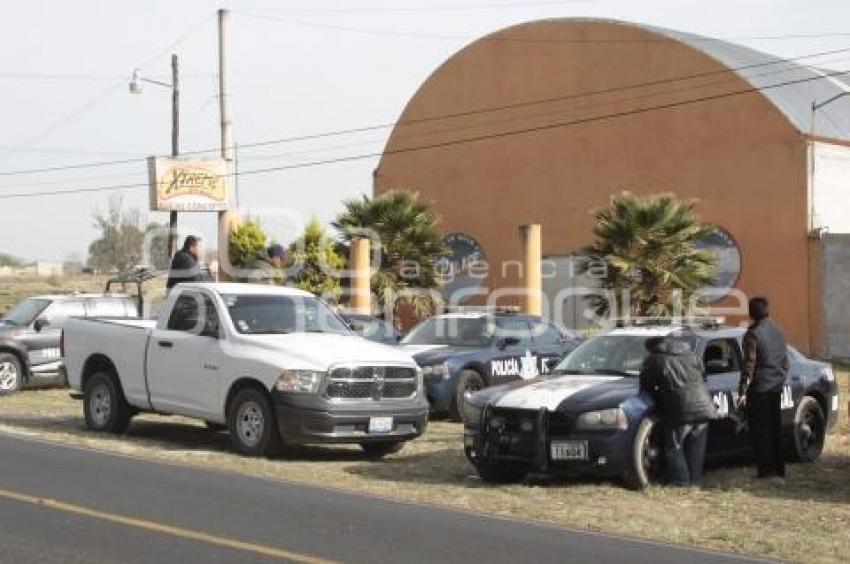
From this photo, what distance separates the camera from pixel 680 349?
35.3ft

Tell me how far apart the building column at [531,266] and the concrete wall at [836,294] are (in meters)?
6.60

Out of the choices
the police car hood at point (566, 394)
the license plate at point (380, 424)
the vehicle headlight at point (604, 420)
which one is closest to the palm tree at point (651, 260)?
Result: the license plate at point (380, 424)

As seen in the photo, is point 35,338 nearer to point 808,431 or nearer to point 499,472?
point 499,472

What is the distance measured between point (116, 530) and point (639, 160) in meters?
24.3

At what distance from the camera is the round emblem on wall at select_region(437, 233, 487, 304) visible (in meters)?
34.6

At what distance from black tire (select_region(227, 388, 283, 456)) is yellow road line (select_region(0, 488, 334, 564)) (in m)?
3.21

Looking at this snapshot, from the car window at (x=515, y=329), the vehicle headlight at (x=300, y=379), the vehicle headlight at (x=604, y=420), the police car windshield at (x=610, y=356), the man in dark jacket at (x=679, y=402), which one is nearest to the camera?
the vehicle headlight at (x=604, y=420)

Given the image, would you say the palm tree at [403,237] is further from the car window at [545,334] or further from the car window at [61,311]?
the car window at [545,334]

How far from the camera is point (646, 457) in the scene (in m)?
10.7

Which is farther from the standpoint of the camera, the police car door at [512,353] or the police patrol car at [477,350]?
the police car door at [512,353]

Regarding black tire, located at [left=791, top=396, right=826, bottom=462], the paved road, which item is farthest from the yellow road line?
black tire, located at [left=791, top=396, right=826, bottom=462]

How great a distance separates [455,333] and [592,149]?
15476 millimetres

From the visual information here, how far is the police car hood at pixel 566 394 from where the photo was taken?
416 inches

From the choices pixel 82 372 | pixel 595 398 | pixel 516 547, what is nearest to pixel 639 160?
pixel 82 372
